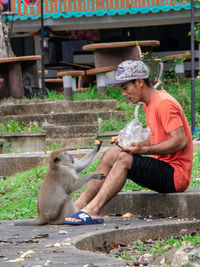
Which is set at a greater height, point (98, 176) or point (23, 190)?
point (98, 176)

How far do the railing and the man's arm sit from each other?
36.1 feet

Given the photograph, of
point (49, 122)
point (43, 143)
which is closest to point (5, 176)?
point (43, 143)

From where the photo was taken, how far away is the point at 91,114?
11.1 m

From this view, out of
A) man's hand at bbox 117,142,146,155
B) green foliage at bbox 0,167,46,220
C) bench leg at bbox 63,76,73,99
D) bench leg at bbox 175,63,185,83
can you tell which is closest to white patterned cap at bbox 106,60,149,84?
man's hand at bbox 117,142,146,155

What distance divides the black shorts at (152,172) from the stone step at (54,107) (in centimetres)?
618

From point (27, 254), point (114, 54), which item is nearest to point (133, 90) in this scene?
point (27, 254)

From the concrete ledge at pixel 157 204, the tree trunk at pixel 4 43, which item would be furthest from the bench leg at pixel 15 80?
the concrete ledge at pixel 157 204

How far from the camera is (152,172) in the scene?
532 centimetres

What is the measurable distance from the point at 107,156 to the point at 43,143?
456cm

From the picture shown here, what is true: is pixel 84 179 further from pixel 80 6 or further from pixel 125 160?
pixel 80 6

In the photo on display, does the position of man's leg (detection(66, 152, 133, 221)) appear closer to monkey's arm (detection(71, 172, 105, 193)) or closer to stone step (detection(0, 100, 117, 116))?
monkey's arm (detection(71, 172, 105, 193))

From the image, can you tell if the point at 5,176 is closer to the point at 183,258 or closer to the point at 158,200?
the point at 158,200

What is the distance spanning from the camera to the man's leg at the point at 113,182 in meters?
5.32

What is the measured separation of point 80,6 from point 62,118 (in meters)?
5.87
